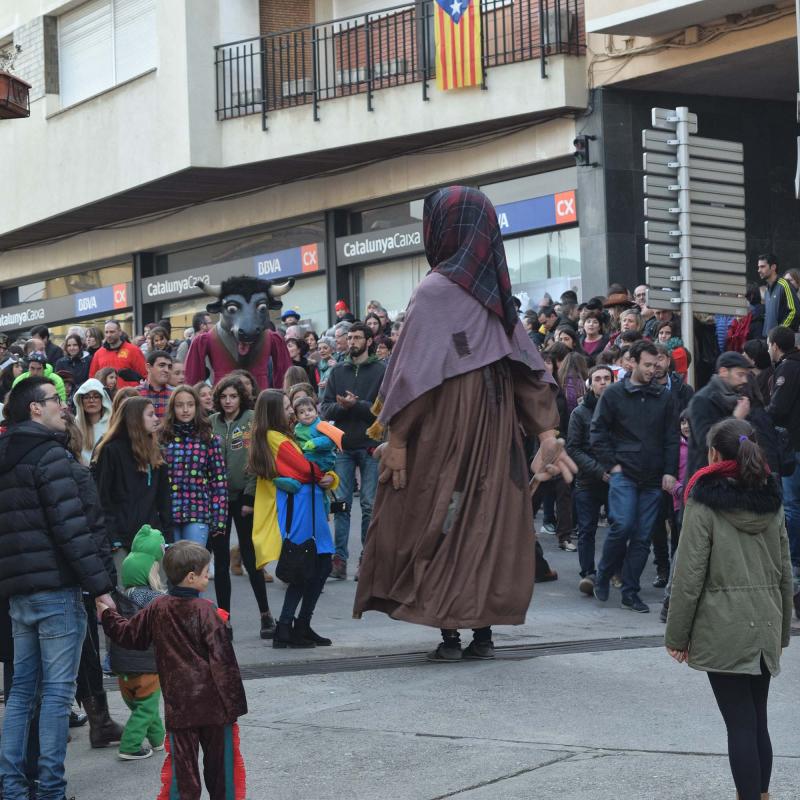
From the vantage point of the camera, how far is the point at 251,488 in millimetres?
10734

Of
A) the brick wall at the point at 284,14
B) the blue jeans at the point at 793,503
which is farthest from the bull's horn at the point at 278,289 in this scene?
the brick wall at the point at 284,14

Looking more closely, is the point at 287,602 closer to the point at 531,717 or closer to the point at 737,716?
the point at 531,717

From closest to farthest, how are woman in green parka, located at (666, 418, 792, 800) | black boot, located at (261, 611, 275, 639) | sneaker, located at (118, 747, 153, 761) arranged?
woman in green parka, located at (666, 418, 792, 800) < sneaker, located at (118, 747, 153, 761) < black boot, located at (261, 611, 275, 639)

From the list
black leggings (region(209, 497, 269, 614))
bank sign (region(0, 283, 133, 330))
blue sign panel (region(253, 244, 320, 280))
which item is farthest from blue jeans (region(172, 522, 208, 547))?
bank sign (region(0, 283, 133, 330))

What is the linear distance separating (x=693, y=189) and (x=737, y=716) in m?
8.81

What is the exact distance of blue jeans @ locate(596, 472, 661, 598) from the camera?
37.6 ft

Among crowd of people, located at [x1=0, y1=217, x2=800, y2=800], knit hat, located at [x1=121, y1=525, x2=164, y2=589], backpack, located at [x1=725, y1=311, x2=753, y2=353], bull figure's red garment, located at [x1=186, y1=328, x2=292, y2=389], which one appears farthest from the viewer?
backpack, located at [x1=725, y1=311, x2=753, y2=353]

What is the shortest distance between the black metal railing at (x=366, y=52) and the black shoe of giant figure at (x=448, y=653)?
13.7 metres

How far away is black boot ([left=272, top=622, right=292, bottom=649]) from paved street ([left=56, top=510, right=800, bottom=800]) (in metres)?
0.07

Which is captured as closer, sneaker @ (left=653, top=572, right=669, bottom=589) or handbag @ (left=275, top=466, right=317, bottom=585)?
handbag @ (left=275, top=466, right=317, bottom=585)

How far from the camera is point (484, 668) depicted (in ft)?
27.6

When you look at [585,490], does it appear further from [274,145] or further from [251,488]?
[274,145]

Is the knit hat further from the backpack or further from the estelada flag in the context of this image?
the estelada flag

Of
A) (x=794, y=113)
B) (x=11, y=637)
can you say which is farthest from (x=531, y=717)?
(x=794, y=113)
